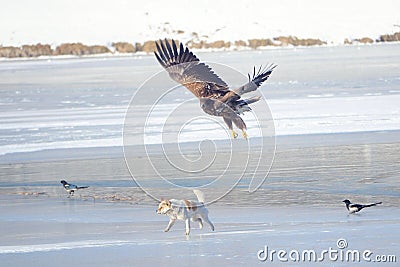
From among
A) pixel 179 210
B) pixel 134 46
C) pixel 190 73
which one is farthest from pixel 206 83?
pixel 134 46

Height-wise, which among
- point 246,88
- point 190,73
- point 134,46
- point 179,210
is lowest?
point 179,210

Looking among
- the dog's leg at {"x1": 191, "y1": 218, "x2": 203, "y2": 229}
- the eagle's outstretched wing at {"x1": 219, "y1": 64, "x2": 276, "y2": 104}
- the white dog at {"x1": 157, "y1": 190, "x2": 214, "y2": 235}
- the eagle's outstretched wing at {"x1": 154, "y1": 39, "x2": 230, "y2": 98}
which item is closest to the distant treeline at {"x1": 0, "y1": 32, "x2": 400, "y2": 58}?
the eagle's outstretched wing at {"x1": 154, "y1": 39, "x2": 230, "y2": 98}

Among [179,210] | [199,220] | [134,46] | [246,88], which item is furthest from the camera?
[134,46]

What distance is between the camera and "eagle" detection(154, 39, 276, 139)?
8.77 m

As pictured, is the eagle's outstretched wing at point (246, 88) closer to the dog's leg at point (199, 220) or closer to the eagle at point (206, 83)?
the eagle at point (206, 83)

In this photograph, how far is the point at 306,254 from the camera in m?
5.55

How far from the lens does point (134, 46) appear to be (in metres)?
A: 55.7

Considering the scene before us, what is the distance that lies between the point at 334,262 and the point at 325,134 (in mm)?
7119

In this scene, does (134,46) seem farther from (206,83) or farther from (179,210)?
(179,210)

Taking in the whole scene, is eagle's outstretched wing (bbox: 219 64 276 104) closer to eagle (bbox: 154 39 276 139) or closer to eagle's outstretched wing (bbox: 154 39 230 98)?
eagle (bbox: 154 39 276 139)

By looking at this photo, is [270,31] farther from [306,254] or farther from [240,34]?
[306,254]

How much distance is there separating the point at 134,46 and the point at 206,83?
155ft

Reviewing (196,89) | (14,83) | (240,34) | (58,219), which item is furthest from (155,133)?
(240,34)

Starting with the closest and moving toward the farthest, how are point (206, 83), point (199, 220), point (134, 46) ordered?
point (199, 220), point (206, 83), point (134, 46)
